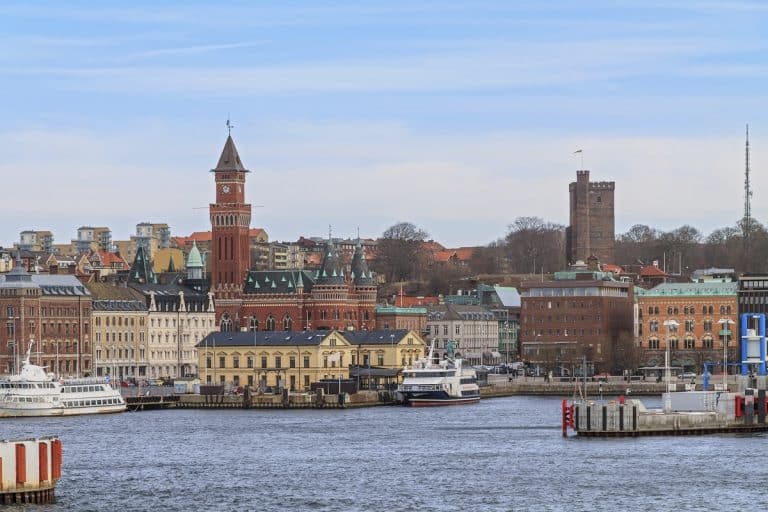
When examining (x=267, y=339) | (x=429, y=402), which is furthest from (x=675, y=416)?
(x=267, y=339)

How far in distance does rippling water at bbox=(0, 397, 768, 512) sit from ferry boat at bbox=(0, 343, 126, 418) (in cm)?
364

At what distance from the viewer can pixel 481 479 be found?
8719 cm

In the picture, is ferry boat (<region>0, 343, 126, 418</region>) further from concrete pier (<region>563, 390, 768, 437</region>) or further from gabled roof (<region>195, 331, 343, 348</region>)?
concrete pier (<region>563, 390, 768, 437</region>)

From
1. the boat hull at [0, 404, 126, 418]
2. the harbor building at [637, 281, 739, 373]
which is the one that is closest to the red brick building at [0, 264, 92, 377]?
the boat hull at [0, 404, 126, 418]

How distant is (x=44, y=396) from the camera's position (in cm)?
13288

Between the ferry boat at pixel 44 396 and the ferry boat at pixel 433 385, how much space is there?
78.8 ft

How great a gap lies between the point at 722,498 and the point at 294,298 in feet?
396

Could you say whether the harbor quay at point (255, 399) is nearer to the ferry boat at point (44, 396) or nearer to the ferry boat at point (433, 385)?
the ferry boat at point (433, 385)

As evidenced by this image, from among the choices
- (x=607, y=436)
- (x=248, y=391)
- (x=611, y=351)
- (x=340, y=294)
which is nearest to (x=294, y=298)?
(x=340, y=294)

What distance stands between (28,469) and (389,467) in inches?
1049

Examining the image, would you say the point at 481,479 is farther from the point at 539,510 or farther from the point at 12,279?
the point at 12,279

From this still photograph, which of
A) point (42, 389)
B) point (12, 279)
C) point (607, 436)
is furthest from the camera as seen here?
point (12, 279)

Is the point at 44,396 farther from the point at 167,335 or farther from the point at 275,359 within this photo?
the point at 167,335

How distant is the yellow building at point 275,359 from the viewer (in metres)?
165
